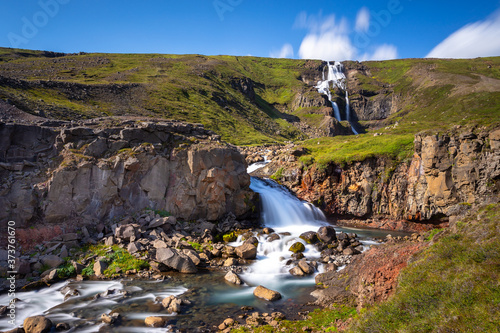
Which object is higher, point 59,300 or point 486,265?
point 486,265

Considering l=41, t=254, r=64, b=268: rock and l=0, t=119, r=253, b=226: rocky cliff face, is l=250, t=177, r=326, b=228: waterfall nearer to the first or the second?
l=0, t=119, r=253, b=226: rocky cliff face

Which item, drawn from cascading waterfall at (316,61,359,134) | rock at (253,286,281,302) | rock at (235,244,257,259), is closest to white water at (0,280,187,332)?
rock at (253,286,281,302)

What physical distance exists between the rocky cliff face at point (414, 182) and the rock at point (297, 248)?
11.9m

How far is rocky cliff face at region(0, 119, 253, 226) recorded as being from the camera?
69.9 feet

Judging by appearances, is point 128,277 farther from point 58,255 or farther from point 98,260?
point 58,255

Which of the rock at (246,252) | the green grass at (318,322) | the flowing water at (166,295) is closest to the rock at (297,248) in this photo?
A: the flowing water at (166,295)

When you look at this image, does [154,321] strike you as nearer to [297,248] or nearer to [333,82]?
[297,248]

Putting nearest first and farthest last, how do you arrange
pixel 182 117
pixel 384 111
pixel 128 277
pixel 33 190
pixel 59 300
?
pixel 59 300 < pixel 128 277 < pixel 33 190 < pixel 182 117 < pixel 384 111

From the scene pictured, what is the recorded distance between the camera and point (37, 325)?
12164 millimetres

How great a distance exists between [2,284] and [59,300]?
3834 millimetres

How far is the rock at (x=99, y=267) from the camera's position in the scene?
18.1m

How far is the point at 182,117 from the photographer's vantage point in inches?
3425

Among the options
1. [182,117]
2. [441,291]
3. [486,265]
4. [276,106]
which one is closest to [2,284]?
[441,291]

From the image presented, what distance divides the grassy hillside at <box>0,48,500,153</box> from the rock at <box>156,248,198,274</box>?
24.3m
